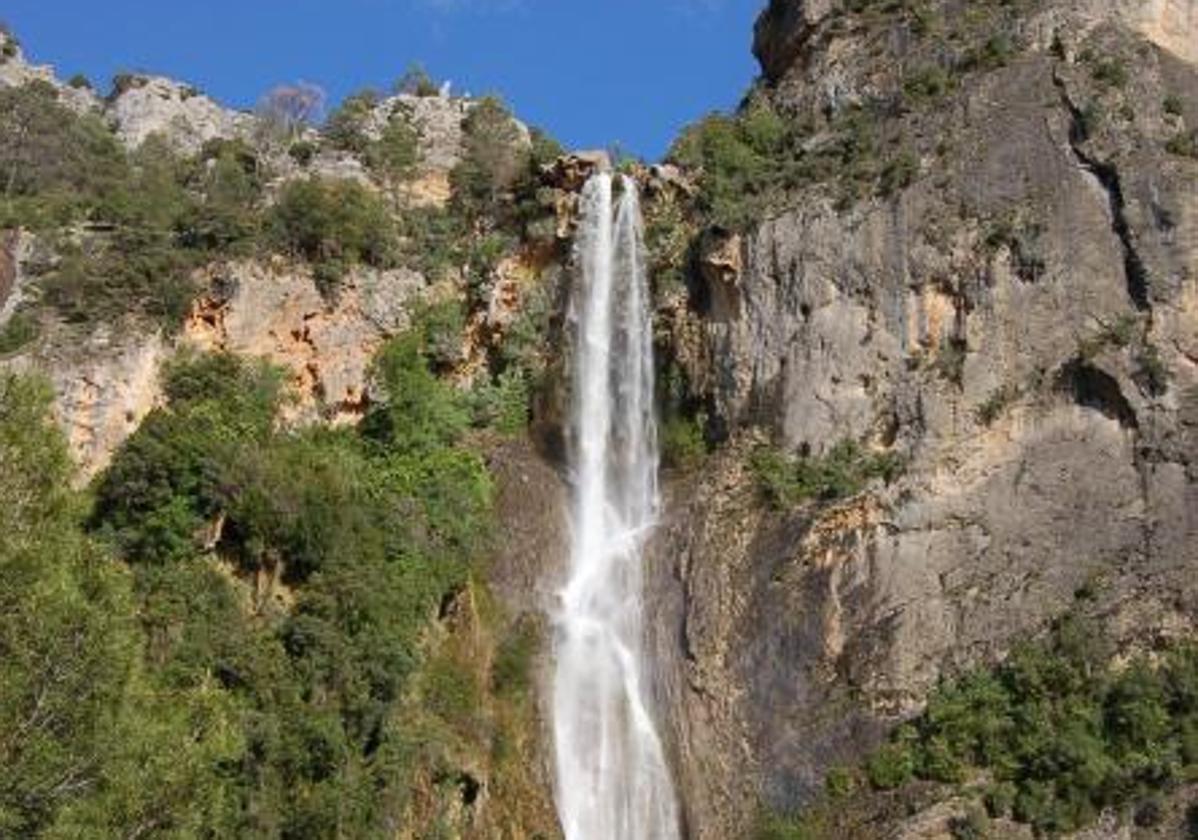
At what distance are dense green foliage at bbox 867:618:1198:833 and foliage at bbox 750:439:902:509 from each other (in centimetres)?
421

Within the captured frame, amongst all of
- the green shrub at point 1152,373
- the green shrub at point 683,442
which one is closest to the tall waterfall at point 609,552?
the green shrub at point 683,442

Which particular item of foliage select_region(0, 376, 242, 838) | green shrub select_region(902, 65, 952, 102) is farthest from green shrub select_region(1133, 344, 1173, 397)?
foliage select_region(0, 376, 242, 838)

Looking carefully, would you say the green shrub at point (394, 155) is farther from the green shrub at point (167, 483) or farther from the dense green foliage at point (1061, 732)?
the dense green foliage at point (1061, 732)

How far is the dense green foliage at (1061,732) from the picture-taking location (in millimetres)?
25500

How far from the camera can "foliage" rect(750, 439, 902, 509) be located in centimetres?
3028

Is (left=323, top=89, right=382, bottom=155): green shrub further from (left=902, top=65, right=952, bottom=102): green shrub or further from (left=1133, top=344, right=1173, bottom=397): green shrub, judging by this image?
(left=1133, top=344, right=1173, bottom=397): green shrub

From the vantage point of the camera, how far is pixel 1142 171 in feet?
105

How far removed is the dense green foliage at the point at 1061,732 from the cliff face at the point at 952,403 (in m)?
0.64

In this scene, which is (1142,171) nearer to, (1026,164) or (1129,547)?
(1026,164)

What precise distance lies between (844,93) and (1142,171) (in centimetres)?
716

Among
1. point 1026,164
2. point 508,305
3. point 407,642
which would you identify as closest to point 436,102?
point 508,305

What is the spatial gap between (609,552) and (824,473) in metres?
4.37

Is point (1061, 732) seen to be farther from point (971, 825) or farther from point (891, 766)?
point (891, 766)

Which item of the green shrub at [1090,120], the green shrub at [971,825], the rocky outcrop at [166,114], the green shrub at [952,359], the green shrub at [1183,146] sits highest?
the rocky outcrop at [166,114]
